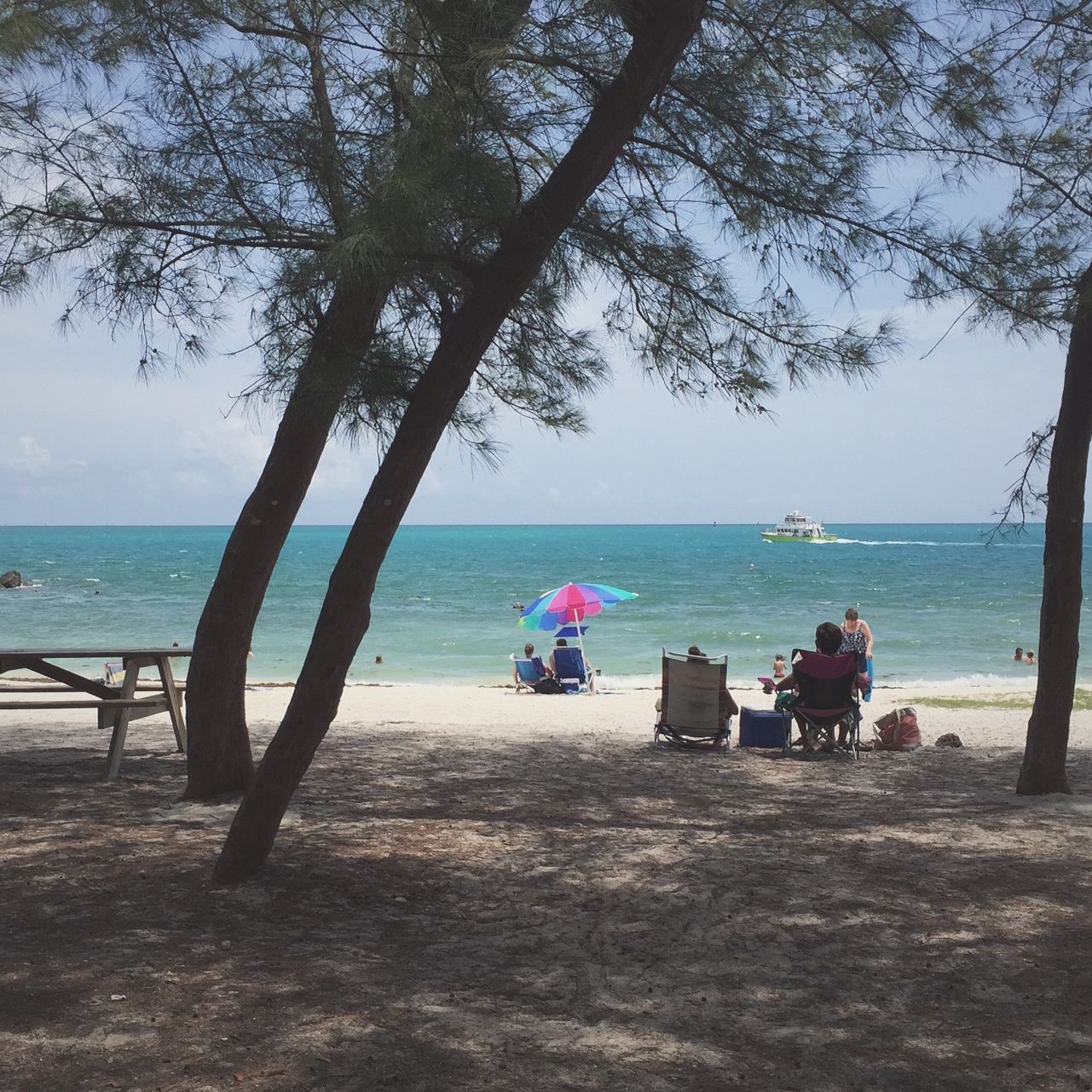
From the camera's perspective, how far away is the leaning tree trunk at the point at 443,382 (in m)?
3.62

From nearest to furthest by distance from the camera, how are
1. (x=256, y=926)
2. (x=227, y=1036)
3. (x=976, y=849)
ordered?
(x=227, y=1036)
(x=256, y=926)
(x=976, y=849)

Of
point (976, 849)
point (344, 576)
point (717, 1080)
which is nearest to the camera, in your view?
point (717, 1080)

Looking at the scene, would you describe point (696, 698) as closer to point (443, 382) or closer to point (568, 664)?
point (443, 382)

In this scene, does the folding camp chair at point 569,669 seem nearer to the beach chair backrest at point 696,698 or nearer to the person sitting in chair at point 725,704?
the person sitting in chair at point 725,704

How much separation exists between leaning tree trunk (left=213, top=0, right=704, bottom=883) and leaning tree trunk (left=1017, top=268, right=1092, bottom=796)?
115 inches

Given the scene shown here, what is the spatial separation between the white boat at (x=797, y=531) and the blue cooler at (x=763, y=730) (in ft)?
300

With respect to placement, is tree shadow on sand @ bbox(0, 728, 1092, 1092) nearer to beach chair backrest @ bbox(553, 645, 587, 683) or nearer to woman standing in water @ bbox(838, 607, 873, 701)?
woman standing in water @ bbox(838, 607, 873, 701)

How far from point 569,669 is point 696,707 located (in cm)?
656

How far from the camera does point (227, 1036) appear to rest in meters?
2.48

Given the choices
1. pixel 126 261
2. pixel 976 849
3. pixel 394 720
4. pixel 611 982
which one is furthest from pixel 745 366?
pixel 394 720

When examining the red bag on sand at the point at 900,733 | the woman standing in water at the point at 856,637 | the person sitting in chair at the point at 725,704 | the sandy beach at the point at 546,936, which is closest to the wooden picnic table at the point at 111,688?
the sandy beach at the point at 546,936

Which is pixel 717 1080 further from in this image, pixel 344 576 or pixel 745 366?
pixel 745 366

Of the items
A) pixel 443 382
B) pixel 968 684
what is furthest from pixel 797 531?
pixel 443 382

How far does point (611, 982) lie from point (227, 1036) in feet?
3.30
